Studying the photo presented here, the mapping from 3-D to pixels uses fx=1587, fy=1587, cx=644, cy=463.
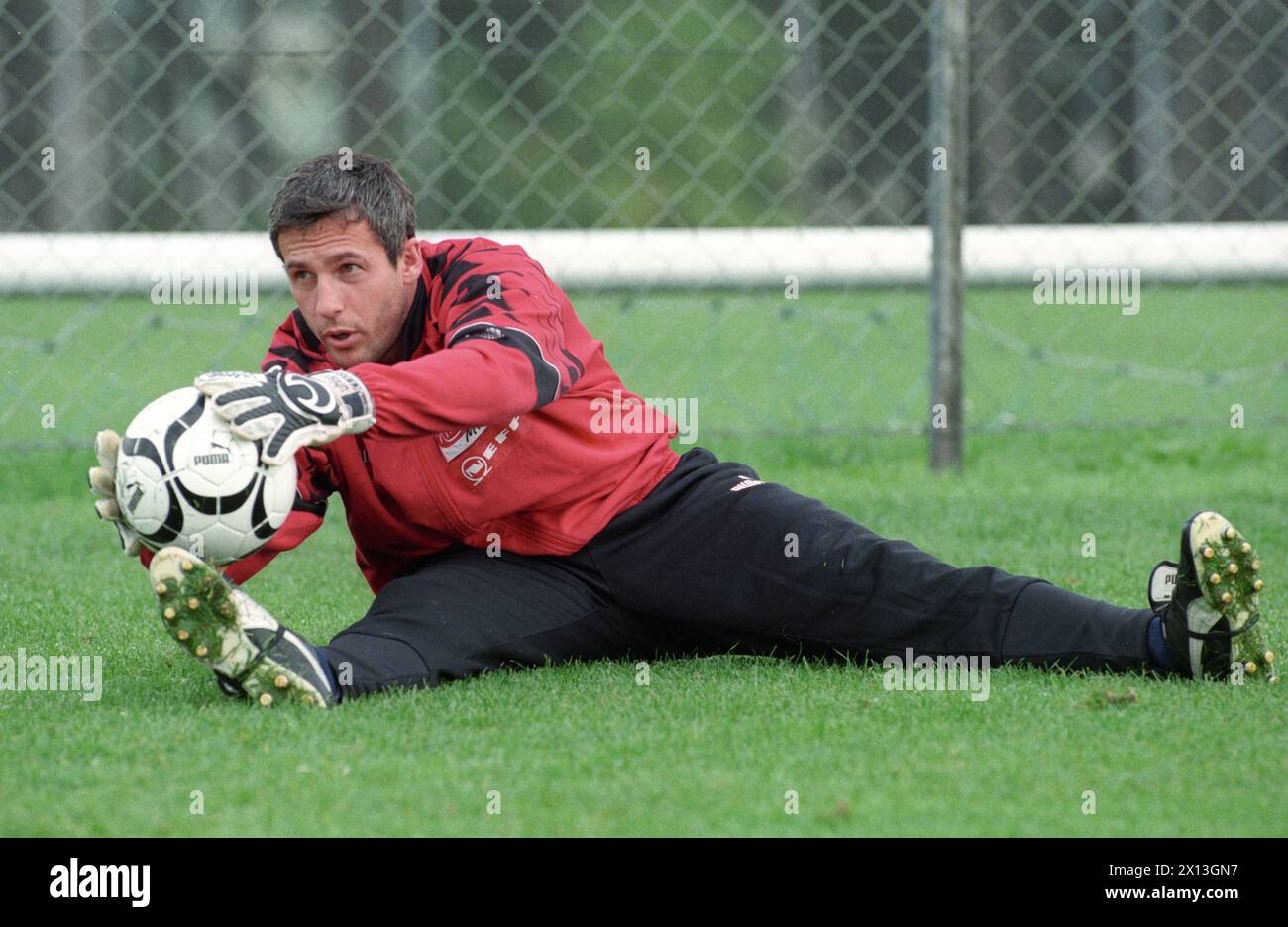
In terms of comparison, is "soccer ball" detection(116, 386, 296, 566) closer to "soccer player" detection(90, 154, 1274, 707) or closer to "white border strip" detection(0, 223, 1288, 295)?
"soccer player" detection(90, 154, 1274, 707)

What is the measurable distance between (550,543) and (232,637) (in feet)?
2.56

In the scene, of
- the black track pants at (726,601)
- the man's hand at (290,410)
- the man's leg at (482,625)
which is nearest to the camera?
the man's hand at (290,410)

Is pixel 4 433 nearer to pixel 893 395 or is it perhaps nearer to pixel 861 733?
pixel 893 395

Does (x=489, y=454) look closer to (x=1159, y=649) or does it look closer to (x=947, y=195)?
(x=1159, y=649)

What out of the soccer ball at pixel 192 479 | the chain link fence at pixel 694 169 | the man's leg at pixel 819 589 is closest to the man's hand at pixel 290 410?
the soccer ball at pixel 192 479

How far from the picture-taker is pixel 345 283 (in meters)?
3.22

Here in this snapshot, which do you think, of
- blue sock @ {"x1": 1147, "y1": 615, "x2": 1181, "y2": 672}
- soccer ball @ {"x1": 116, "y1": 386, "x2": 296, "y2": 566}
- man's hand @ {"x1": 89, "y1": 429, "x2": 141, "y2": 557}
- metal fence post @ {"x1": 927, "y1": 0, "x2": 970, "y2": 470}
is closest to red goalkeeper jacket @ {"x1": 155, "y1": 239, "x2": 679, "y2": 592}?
soccer ball @ {"x1": 116, "y1": 386, "x2": 296, "y2": 566}

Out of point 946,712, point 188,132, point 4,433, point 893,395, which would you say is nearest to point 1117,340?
point 893,395

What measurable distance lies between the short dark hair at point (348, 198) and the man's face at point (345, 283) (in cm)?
2

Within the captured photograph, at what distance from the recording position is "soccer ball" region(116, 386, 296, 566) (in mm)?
2789

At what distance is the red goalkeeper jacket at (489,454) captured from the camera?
10.4 ft

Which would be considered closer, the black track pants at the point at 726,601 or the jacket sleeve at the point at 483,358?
the jacket sleeve at the point at 483,358

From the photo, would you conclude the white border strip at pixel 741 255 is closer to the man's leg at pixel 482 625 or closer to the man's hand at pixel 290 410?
the man's leg at pixel 482 625

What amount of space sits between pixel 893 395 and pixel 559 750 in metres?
6.51
